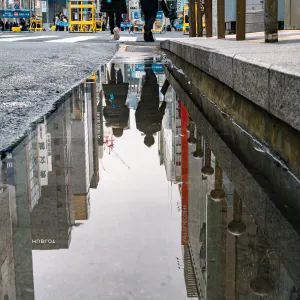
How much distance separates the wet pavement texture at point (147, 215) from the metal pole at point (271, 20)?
122 centimetres

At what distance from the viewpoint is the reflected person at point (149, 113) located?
4152 mm

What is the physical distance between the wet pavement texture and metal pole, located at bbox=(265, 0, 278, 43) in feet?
4.00

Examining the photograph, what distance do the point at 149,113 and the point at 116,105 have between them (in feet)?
2.14

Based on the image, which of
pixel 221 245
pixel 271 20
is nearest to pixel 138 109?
pixel 271 20

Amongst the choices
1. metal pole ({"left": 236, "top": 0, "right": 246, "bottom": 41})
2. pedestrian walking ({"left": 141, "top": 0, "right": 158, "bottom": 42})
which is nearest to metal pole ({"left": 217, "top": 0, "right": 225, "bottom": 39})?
Answer: metal pole ({"left": 236, "top": 0, "right": 246, "bottom": 41})

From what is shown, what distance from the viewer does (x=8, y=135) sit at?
3555 mm

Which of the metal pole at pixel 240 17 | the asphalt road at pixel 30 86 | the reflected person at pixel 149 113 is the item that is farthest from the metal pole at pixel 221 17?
the asphalt road at pixel 30 86

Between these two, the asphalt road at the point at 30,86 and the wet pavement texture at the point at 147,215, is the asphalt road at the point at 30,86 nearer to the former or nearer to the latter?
the asphalt road at the point at 30,86

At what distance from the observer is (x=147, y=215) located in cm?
219

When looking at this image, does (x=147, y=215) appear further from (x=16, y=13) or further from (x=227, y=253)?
(x=16, y=13)

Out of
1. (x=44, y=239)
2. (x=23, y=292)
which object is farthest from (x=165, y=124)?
(x=23, y=292)

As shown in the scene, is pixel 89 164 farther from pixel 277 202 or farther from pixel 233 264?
pixel 233 264

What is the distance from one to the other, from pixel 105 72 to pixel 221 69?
5090 mm

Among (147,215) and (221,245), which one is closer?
(221,245)
